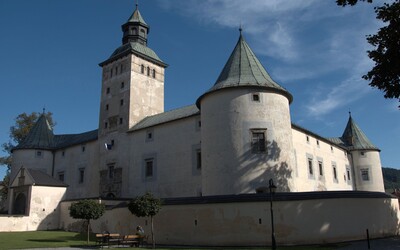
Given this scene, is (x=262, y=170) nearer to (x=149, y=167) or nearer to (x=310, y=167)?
(x=149, y=167)

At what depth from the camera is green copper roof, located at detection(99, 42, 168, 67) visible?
39812mm

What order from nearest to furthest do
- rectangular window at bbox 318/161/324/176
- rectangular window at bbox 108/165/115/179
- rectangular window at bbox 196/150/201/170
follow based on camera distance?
rectangular window at bbox 196/150/201/170 → rectangular window at bbox 108/165/115/179 → rectangular window at bbox 318/161/324/176

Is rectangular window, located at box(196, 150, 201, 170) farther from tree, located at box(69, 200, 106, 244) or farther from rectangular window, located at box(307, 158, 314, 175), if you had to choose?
rectangular window, located at box(307, 158, 314, 175)

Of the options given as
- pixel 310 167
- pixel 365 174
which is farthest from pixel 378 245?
pixel 365 174

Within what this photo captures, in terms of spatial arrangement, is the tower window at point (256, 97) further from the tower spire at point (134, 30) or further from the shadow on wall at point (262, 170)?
the tower spire at point (134, 30)

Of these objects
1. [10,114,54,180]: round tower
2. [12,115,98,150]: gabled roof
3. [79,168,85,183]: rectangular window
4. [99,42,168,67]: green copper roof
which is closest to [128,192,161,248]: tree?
[79,168,85,183]: rectangular window

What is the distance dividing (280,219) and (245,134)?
6.40 m

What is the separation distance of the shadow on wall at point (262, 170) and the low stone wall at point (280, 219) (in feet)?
10.9

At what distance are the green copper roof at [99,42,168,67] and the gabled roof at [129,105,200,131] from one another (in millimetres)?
7241

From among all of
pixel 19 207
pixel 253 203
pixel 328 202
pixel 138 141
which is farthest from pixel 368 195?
pixel 19 207

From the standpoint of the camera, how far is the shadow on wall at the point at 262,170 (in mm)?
22641

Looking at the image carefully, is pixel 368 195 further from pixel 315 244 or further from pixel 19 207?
pixel 19 207

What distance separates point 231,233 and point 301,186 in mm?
15620

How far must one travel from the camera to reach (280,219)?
18.7 meters
